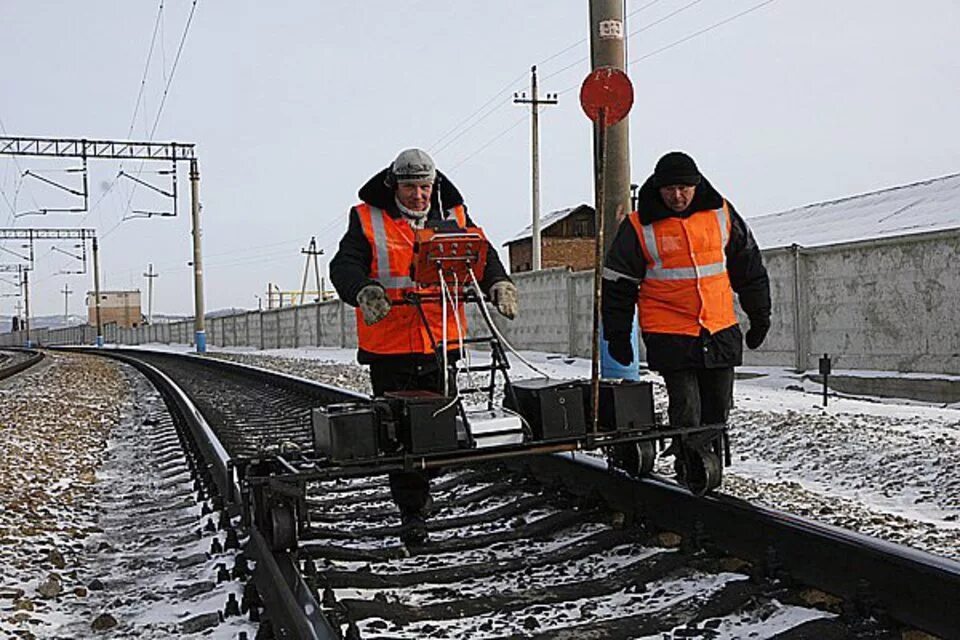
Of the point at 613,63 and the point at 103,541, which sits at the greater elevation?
the point at 613,63

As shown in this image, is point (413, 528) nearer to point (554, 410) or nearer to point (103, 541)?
point (554, 410)

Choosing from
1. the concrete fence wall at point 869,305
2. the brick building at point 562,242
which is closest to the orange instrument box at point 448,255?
the concrete fence wall at point 869,305

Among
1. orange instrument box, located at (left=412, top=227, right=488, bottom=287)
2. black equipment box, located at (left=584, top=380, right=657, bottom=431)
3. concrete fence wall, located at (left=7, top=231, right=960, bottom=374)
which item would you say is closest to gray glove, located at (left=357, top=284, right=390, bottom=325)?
orange instrument box, located at (left=412, top=227, right=488, bottom=287)

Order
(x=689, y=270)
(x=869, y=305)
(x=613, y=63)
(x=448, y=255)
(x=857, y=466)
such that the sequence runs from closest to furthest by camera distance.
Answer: (x=448, y=255) < (x=689, y=270) < (x=857, y=466) < (x=613, y=63) < (x=869, y=305)

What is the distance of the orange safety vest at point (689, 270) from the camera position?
14.3ft

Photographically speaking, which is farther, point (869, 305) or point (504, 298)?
point (869, 305)

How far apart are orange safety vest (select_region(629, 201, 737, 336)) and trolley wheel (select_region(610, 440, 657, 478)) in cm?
55

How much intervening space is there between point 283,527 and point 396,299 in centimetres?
110

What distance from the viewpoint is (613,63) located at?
8562 mm

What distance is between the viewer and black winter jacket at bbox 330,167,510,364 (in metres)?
4.25

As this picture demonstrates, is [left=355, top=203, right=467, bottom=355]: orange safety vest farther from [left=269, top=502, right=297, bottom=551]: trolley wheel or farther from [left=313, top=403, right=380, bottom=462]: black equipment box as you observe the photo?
[left=269, top=502, right=297, bottom=551]: trolley wheel

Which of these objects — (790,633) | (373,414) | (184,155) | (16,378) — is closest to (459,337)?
(373,414)

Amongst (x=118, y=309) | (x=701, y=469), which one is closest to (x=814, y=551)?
(x=701, y=469)

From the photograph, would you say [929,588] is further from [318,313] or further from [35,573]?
[318,313]
